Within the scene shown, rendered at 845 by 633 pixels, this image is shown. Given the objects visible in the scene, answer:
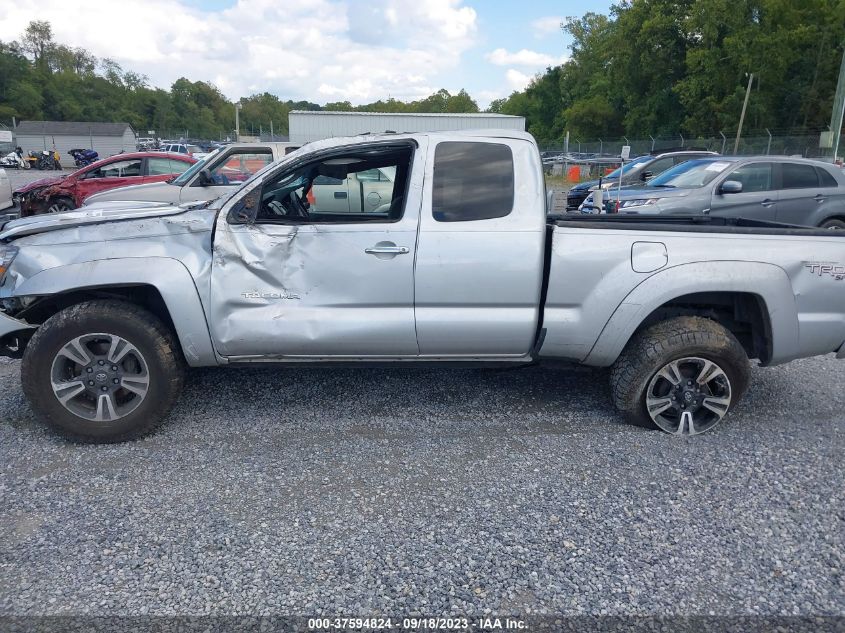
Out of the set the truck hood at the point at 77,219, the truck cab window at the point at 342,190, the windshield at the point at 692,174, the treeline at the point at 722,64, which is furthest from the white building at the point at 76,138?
the truck cab window at the point at 342,190

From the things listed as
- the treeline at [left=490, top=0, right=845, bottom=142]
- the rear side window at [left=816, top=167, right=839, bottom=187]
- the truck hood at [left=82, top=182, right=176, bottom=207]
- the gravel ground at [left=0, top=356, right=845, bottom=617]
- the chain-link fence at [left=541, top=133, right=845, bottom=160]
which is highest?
the treeline at [left=490, top=0, right=845, bottom=142]

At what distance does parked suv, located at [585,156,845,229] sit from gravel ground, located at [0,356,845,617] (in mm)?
5676

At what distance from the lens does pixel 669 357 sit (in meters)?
3.94

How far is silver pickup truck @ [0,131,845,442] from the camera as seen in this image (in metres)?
3.77

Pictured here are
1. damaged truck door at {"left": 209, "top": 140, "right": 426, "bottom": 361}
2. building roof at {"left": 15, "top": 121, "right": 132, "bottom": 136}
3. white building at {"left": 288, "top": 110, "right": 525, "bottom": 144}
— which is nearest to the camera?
damaged truck door at {"left": 209, "top": 140, "right": 426, "bottom": 361}

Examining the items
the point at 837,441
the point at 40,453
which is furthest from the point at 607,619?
the point at 40,453

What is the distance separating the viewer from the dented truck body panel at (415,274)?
149 inches

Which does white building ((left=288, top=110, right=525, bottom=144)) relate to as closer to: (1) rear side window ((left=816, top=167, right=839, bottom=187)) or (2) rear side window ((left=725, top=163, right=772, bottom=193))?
(2) rear side window ((left=725, top=163, right=772, bottom=193))

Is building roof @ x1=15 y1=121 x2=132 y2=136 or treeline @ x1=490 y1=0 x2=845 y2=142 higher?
treeline @ x1=490 y1=0 x2=845 y2=142

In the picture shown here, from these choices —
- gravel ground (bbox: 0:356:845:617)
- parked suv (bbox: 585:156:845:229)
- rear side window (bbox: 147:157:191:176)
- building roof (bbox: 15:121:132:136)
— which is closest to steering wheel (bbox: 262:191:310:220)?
gravel ground (bbox: 0:356:845:617)

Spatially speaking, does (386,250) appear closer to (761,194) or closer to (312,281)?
(312,281)

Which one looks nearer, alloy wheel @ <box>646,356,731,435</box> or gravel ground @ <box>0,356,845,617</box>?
gravel ground @ <box>0,356,845,617</box>

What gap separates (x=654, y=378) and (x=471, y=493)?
146 centimetres

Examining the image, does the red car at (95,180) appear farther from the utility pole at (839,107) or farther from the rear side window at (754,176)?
the utility pole at (839,107)
